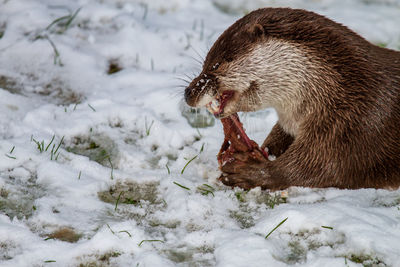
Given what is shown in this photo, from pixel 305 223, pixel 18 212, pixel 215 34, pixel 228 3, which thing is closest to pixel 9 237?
pixel 18 212

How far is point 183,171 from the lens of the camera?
9.77 feet

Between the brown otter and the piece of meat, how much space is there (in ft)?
0.28

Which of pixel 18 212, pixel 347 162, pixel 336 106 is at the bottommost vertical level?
pixel 18 212

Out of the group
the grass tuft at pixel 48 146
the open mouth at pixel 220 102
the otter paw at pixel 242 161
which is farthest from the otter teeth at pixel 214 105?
the grass tuft at pixel 48 146

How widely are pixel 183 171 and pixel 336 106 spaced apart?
33.7 inches

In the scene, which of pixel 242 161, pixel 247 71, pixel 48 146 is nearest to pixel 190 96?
pixel 247 71

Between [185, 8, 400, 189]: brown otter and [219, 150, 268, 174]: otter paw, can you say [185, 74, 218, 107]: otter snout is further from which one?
[219, 150, 268, 174]: otter paw

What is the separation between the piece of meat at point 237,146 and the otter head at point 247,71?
0.14 m

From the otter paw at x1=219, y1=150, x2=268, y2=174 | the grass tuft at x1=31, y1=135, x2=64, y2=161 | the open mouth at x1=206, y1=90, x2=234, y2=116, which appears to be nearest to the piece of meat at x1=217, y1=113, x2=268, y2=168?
the otter paw at x1=219, y1=150, x2=268, y2=174

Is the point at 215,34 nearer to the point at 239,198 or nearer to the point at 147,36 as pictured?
the point at 147,36

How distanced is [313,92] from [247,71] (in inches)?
13.5

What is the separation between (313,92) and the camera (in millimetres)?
2768

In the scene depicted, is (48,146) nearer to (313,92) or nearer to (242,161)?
(242,161)

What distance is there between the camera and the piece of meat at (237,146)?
291 centimetres
